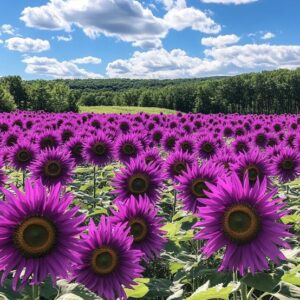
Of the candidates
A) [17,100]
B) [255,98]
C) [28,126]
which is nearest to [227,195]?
[28,126]

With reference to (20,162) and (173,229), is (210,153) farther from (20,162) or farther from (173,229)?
(173,229)

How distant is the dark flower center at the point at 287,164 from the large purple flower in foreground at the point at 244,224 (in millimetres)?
5692

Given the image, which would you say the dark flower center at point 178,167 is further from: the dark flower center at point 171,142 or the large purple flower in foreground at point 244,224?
the dark flower center at point 171,142

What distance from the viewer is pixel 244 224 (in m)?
3.72

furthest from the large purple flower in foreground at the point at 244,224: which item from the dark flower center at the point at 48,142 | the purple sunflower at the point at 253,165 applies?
the dark flower center at the point at 48,142

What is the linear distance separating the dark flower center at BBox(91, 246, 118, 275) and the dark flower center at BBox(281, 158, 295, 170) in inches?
243

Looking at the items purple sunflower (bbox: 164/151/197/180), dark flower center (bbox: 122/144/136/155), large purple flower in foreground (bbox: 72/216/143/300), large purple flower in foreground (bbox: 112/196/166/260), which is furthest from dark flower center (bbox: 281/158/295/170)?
large purple flower in foreground (bbox: 72/216/143/300)

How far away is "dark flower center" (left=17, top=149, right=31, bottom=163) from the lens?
1032cm

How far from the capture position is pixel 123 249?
3785mm

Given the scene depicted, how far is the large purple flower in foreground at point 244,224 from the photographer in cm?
367

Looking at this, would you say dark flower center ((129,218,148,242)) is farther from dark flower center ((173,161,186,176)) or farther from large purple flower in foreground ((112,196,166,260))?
dark flower center ((173,161,186,176))

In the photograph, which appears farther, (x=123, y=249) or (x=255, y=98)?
(x=255, y=98)

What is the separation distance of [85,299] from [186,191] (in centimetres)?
276

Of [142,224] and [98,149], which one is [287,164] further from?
[142,224]
